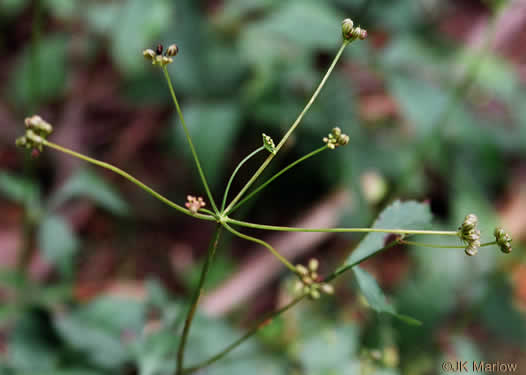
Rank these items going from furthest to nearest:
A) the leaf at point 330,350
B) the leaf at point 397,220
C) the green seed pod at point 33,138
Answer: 1. the leaf at point 330,350
2. the leaf at point 397,220
3. the green seed pod at point 33,138

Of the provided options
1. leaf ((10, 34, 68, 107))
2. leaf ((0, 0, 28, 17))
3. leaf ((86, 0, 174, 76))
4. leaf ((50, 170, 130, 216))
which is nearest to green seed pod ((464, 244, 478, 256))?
leaf ((50, 170, 130, 216))

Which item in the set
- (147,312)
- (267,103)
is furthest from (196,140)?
(147,312)

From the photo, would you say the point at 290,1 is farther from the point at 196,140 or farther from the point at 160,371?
the point at 160,371

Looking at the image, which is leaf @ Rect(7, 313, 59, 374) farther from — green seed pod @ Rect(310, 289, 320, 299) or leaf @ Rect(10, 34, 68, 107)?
leaf @ Rect(10, 34, 68, 107)

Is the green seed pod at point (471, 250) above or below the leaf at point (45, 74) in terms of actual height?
below

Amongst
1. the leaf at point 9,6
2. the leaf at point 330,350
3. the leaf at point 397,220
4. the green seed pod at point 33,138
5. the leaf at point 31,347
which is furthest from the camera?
the leaf at point 9,6

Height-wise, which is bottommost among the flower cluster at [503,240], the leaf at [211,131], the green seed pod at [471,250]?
the green seed pod at [471,250]

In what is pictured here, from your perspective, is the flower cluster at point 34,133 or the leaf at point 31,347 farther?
the leaf at point 31,347

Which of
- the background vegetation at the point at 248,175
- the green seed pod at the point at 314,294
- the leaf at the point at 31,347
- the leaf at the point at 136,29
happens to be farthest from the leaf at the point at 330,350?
the leaf at the point at 136,29

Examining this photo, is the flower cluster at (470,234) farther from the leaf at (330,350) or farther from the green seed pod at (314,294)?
the leaf at (330,350)
